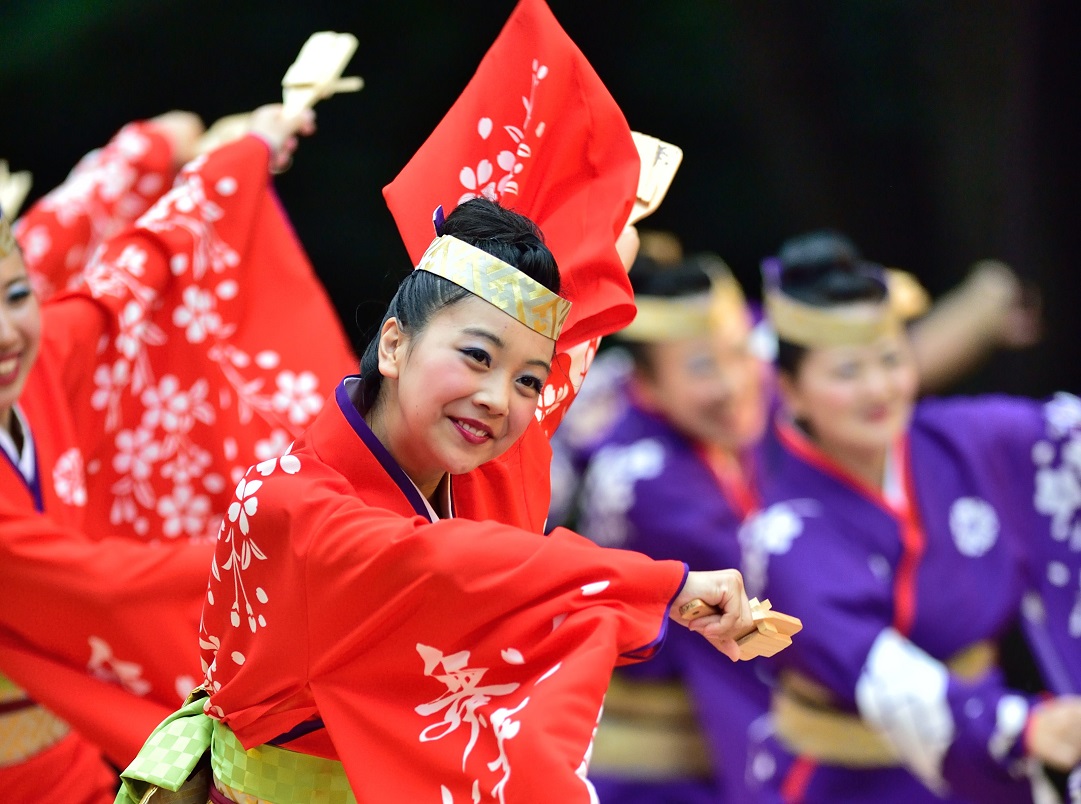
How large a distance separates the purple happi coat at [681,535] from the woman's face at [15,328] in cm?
182

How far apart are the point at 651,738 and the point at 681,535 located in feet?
1.66

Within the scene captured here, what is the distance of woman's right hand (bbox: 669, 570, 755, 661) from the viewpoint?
1.60 metres

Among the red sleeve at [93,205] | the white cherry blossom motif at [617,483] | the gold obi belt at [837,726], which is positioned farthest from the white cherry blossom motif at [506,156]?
the white cherry blossom motif at [617,483]

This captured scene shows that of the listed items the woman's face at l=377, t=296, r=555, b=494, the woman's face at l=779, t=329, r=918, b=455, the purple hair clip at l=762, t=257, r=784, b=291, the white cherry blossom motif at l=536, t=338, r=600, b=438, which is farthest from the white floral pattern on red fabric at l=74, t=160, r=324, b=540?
the purple hair clip at l=762, t=257, r=784, b=291

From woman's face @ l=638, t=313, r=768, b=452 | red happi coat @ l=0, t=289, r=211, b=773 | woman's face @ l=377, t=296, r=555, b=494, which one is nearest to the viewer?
woman's face @ l=377, t=296, r=555, b=494

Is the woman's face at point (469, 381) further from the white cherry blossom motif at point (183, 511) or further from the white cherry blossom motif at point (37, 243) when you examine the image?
the white cherry blossom motif at point (37, 243)

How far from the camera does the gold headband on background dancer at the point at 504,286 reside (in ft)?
5.77

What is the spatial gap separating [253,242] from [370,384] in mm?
1036

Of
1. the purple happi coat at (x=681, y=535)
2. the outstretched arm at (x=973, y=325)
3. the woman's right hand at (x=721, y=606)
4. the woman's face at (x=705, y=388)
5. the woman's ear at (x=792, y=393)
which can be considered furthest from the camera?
the outstretched arm at (x=973, y=325)

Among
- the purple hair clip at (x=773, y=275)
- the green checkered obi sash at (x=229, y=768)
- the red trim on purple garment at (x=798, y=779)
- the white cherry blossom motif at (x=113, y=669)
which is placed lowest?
the red trim on purple garment at (x=798, y=779)

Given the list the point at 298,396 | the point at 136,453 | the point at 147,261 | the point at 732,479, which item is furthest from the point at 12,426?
the point at 732,479

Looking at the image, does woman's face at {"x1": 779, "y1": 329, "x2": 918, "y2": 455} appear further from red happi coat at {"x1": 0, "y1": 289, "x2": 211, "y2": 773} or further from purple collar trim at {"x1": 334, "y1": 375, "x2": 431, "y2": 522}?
purple collar trim at {"x1": 334, "y1": 375, "x2": 431, "y2": 522}

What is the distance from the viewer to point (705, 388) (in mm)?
4148

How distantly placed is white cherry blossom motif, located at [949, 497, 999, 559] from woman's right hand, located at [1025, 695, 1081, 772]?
0.45 meters
